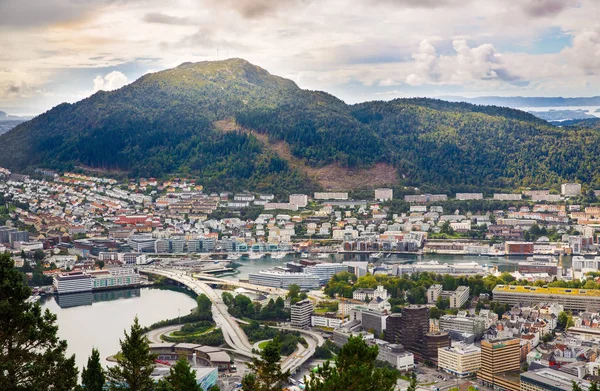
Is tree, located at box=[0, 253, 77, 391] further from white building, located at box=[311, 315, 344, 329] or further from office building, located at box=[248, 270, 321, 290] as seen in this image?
office building, located at box=[248, 270, 321, 290]

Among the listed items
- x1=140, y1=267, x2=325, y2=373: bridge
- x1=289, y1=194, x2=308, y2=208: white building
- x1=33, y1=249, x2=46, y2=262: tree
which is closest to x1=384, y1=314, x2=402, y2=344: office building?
x1=140, y1=267, x2=325, y2=373: bridge

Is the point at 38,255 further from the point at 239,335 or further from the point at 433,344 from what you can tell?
the point at 433,344

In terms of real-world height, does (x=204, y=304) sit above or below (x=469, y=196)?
below

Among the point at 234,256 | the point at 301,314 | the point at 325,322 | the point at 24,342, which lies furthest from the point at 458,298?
the point at 24,342

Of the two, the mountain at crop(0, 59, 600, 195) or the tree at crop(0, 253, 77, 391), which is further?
→ the mountain at crop(0, 59, 600, 195)

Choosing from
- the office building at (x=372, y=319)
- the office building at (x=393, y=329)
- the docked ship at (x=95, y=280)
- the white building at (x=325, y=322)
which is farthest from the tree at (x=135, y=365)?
the docked ship at (x=95, y=280)
